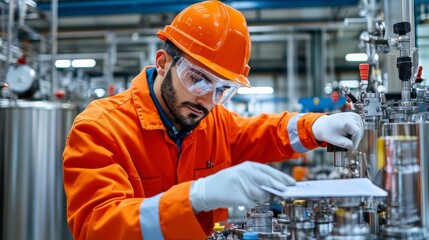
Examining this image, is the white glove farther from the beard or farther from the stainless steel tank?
the stainless steel tank

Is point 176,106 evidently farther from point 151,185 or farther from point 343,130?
point 343,130

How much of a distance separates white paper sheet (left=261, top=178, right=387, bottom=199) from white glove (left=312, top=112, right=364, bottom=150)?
387 millimetres

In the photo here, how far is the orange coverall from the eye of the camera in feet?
3.20

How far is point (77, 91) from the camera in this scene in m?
5.79

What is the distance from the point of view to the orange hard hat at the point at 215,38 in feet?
4.25

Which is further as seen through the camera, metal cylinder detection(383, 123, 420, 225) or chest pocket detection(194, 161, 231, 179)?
chest pocket detection(194, 161, 231, 179)

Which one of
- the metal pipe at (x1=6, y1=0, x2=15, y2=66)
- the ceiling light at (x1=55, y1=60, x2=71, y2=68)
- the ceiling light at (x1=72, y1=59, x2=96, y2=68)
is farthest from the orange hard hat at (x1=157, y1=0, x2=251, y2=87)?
the ceiling light at (x1=55, y1=60, x2=71, y2=68)

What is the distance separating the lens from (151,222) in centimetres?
97

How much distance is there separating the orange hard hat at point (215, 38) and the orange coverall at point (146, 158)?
0.22 m

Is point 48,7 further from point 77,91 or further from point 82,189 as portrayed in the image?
point 82,189

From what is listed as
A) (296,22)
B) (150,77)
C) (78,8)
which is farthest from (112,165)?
(296,22)

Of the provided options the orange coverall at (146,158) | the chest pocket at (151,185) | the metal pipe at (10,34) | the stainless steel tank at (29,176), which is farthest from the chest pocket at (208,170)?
the metal pipe at (10,34)

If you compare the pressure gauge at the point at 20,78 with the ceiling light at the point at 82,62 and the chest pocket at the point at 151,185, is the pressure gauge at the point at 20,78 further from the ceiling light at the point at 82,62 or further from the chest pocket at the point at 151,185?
the ceiling light at the point at 82,62

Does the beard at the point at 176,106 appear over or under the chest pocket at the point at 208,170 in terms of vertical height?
over
